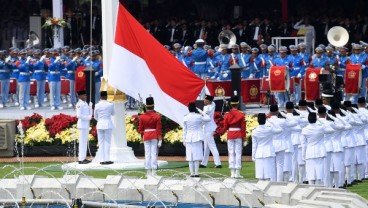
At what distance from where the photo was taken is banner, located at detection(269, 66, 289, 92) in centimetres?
3811

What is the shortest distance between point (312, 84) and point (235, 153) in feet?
26.7

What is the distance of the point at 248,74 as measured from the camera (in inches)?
1577

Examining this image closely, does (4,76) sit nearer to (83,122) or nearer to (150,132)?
(83,122)

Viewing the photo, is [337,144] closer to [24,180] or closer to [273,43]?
[24,180]

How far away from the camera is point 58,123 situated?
35.5 metres

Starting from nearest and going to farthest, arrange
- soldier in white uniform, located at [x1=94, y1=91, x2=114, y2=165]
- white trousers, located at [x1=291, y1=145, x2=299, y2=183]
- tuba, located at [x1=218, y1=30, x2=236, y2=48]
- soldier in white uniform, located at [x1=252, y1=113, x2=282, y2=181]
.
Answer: soldier in white uniform, located at [x1=252, y1=113, x2=282, y2=181] → white trousers, located at [x1=291, y1=145, x2=299, y2=183] → soldier in white uniform, located at [x1=94, y1=91, x2=114, y2=165] → tuba, located at [x1=218, y1=30, x2=236, y2=48]

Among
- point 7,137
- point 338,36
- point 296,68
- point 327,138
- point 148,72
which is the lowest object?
point 7,137

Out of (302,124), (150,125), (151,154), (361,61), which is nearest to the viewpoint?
(302,124)

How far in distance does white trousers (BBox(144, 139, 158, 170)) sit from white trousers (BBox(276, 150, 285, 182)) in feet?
10.2

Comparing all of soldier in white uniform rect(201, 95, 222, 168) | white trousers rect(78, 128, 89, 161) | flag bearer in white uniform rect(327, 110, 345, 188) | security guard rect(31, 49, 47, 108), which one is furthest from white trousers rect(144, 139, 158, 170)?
security guard rect(31, 49, 47, 108)

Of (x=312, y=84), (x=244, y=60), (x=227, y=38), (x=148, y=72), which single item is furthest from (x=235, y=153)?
(x=227, y=38)

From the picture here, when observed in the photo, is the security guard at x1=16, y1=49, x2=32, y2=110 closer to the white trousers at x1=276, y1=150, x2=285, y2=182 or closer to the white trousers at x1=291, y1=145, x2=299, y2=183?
the white trousers at x1=291, y1=145, x2=299, y2=183

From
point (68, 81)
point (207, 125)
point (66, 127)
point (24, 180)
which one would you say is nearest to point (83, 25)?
point (68, 81)

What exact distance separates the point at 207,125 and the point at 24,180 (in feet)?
18.4
